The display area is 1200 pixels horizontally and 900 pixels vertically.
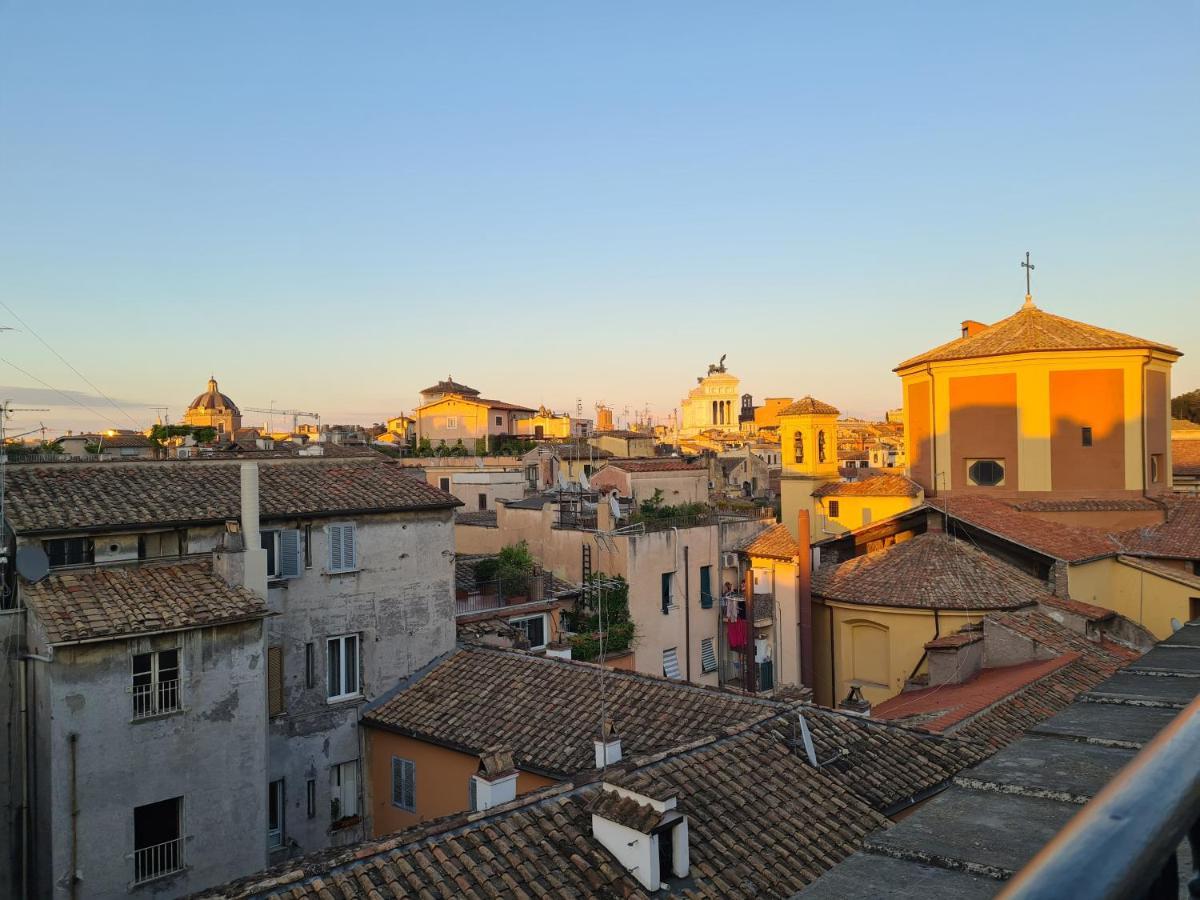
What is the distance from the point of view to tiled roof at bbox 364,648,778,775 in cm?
1281

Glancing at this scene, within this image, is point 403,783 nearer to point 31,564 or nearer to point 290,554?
point 290,554

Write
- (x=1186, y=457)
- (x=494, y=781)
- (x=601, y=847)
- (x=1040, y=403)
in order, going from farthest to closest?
1. (x=1186, y=457)
2. (x=1040, y=403)
3. (x=494, y=781)
4. (x=601, y=847)

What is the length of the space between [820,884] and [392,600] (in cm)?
1626

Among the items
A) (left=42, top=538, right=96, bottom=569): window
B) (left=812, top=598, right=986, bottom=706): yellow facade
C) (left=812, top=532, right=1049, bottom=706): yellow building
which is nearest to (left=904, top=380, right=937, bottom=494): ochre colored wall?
(left=812, top=532, right=1049, bottom=706): yellow building

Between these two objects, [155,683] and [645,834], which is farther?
[155,683]

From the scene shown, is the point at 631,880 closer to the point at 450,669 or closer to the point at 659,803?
the point at 659,803

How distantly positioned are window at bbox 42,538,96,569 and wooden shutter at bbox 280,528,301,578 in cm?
317

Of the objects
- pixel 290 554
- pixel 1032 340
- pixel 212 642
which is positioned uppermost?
pixel 1032 340

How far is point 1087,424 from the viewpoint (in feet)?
88.9

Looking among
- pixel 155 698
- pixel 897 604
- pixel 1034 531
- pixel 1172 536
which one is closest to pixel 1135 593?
pixel 1172 536

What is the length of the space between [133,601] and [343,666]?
4.78 m

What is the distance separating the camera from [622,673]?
1490 centimetres

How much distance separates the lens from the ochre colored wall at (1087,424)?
1056 inches

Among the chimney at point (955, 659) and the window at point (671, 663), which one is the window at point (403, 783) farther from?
the chimney at point (955, 659)
